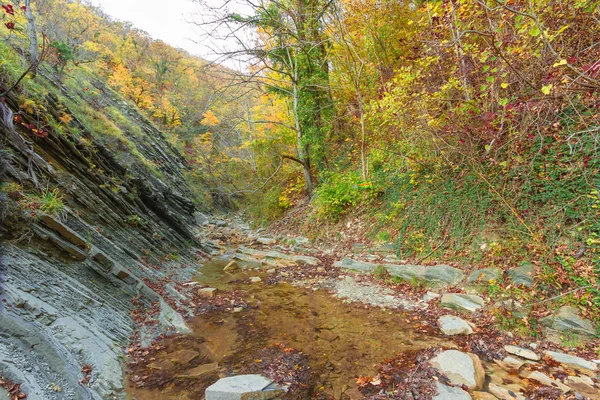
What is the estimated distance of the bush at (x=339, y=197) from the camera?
1060 cm

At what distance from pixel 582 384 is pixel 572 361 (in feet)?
1.53

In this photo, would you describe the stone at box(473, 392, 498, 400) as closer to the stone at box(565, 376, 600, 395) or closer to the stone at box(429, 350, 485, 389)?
the stone at box(429, 350, 485, 389)

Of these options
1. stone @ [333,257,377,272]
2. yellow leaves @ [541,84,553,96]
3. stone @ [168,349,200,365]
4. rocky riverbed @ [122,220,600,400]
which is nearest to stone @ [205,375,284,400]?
rocky riverbed @ [122,220,600,400]

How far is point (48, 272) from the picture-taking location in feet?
14.5

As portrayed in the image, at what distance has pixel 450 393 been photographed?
3383 mm

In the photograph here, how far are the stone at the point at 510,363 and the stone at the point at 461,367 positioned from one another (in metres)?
0.33

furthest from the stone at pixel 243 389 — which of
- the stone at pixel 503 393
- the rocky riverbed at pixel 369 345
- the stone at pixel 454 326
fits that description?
the stone at pixel 454 326

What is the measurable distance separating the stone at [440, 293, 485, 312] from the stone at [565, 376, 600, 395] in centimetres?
175

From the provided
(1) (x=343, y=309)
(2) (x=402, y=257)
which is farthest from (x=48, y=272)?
(2) (x=402, y=257)

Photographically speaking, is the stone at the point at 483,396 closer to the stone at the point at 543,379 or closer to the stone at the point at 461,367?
the stone at the point at 461,367

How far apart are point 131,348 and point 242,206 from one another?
22.5m

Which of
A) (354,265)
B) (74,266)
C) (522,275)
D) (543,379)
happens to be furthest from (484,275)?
(74,266)

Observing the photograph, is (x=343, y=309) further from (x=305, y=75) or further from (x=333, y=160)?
(x=305, y=75)

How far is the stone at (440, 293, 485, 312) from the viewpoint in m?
5.35
